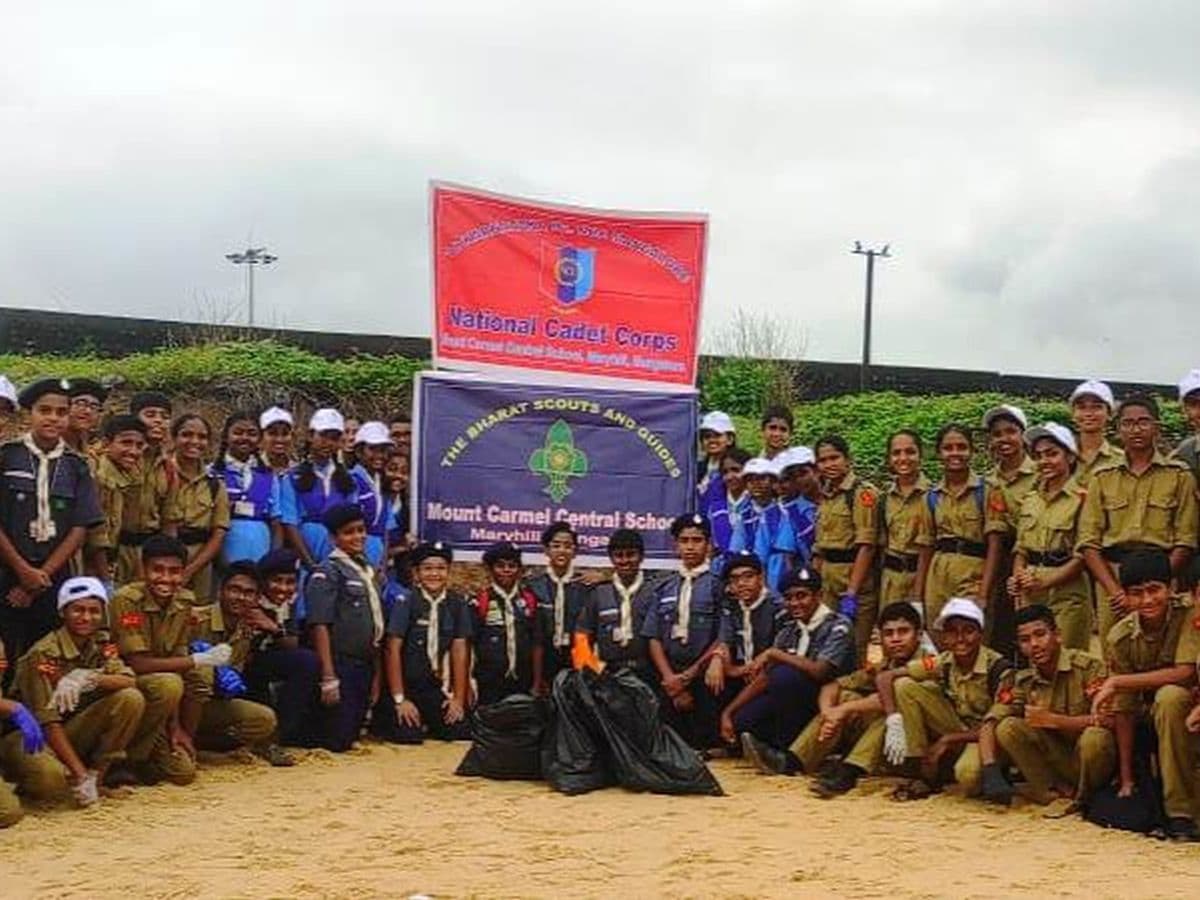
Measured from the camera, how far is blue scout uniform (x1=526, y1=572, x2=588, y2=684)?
8.27 metres

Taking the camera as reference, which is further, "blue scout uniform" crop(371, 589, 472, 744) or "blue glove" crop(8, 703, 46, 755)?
"blue scout uniform" crop(371, 589, 472, 744)

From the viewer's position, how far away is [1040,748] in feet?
21.0

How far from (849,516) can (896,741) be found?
1.60 meters

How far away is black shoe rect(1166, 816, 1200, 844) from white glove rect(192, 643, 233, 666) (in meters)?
4.30

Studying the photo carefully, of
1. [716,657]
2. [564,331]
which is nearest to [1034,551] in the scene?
[716,657]

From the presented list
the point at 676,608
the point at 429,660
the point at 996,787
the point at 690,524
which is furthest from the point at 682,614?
the point at 996,787

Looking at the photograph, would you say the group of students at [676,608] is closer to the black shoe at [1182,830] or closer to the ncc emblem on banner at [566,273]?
the black shoe at [1182,830]

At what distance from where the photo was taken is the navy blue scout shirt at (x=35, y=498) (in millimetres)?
6691

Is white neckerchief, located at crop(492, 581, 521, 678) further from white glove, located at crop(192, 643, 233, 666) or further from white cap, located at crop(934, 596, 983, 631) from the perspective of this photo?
white cap, located at crop(934, 596, 983, 631)

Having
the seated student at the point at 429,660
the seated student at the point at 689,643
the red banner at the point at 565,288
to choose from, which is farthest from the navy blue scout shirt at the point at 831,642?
the red banner at the point at 565,288

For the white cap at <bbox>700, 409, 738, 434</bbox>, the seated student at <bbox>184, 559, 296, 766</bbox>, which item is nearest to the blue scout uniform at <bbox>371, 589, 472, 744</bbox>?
the seated student at <bbox>184, 559, 296, 766</bbox>

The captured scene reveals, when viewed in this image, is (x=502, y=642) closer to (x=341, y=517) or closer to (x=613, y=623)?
(x=613, y=623)

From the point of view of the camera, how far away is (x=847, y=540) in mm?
8023

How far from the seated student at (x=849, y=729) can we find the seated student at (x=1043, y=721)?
629 mm
